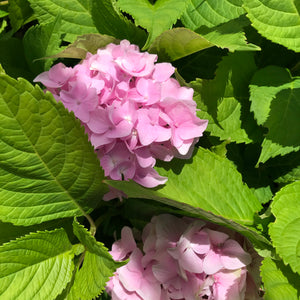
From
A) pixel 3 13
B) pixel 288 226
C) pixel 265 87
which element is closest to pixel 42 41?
pixel 3 13

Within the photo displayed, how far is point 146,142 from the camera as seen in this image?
2.79 ft

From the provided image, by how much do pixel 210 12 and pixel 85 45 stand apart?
341mm

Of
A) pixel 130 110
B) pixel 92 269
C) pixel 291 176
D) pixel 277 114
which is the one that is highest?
pixel 130 110

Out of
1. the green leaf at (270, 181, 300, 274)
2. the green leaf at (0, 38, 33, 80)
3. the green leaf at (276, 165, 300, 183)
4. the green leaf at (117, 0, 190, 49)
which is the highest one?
the green leaf at (117, 0, 190, 49)

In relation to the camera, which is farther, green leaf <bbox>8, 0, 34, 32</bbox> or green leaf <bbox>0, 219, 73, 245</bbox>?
green leaf <bbox>8, 0, 34, 32</bbox>

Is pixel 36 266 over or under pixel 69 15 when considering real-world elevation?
under

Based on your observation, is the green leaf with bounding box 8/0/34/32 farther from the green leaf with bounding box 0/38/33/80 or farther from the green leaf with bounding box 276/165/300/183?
the green leaf with bounding box 276/165/300/183

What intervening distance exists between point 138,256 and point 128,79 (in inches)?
16.0

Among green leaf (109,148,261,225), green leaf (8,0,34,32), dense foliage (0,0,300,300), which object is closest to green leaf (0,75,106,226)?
dense foliage (0,0,300,300)

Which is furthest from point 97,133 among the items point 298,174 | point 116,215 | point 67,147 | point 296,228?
point 298,174

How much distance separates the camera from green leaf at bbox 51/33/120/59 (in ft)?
3.18

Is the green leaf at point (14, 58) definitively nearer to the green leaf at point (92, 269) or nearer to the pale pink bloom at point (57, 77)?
the pale pink bloom at point (57, 77)

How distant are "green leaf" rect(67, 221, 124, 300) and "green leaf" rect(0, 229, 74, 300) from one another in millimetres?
32

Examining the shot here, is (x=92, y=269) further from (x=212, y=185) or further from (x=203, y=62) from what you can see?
(x=203, y=62)
